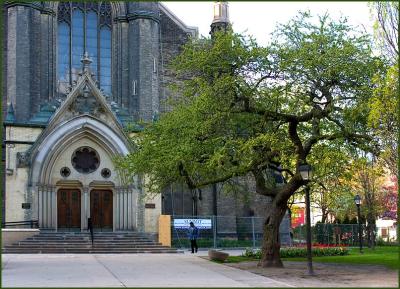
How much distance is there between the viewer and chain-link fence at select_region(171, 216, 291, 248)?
34812mm

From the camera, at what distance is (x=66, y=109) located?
33594mm

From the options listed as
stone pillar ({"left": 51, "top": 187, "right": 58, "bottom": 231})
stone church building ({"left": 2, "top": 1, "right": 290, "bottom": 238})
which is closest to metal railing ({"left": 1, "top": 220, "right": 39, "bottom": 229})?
stone church building ({"left": 2, "top": 1, "right": 290, "bottom": 238})

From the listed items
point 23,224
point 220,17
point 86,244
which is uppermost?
point 220,17

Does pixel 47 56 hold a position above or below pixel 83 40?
below

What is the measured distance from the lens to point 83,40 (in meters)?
37.2

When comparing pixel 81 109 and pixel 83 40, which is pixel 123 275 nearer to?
pixel 81 109

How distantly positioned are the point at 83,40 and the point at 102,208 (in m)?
9.99

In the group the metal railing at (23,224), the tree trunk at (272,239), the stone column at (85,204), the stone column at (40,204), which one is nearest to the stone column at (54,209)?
the stone column at (40,204)

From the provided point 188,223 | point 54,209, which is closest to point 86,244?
point 54,209

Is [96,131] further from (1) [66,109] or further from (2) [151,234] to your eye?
(2) [151,234]

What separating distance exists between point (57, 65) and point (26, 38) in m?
2.72

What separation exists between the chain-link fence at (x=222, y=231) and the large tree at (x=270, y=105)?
13.0m

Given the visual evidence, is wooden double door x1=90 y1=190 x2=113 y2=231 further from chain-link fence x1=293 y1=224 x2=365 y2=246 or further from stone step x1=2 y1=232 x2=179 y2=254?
chain-link fence x1=293 y1=224 x2=365 y2=246

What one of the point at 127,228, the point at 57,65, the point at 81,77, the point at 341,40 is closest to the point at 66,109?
the point at 81,77
